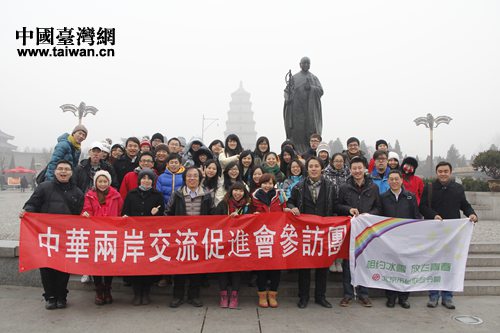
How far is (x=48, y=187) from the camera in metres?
4.82

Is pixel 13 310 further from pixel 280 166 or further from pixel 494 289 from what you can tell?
pixel 494 289

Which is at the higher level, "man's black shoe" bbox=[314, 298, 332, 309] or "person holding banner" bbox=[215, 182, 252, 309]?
"person holding banner" bbox=[215, 182, 252, 309]

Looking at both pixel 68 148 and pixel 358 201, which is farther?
pixel 68 148

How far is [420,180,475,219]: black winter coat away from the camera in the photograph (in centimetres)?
514


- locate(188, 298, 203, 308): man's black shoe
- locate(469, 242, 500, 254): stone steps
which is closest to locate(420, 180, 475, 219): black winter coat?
locate(469, 242, 500, 254): stone steps

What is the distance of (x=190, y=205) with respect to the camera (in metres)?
4.98

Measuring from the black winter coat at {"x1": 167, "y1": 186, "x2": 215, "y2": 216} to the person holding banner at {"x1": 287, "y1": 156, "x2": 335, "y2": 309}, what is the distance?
105 cm

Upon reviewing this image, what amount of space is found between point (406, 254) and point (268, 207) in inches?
73.7

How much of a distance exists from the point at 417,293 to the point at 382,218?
1468 mm

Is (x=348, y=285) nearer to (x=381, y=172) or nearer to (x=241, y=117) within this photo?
(x=381, y=172)

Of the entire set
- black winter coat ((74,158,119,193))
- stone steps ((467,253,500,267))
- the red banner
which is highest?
black winter coat ((74,158,119,193))

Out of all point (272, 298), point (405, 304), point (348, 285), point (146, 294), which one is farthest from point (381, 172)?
point (146, 294)

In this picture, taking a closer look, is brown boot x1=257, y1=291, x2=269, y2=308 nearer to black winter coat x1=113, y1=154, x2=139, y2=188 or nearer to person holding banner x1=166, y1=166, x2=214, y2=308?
person holding banner x1=166, y1=166, x2=214, y2=308

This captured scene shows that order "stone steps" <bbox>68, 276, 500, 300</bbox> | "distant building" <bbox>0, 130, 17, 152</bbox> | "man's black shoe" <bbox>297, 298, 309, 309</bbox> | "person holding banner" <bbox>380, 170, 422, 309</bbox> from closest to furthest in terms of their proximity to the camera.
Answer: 1. "man's black shoe" <bbox>297, 298, 309, 309</bbox>
2. "person holding banner" <bbox>380, 170, 422, 309</bbox>
3. "stone steps" <bbox>68, 276, 500, 300</bbox>
4. "distant building" <bbox>0, 130, 17, 152</bbox>
